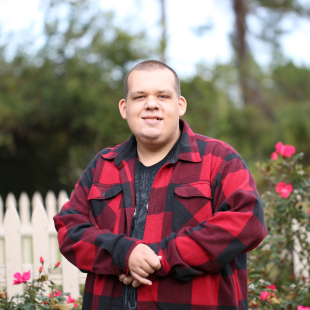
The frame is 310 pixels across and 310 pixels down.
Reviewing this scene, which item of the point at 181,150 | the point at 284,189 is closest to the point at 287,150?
the point at 284,189

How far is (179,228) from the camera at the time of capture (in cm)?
162

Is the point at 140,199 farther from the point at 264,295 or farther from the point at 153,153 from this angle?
the point at 264,295

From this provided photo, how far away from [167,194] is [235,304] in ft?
1.84

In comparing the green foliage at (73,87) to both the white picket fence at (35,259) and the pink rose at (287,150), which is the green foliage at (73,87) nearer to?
the white picket fence at (35,259)

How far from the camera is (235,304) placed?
5.04 ft

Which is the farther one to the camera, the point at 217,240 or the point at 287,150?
the point at 287,150

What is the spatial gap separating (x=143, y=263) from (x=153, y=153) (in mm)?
615

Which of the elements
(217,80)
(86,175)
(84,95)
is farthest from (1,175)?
(86,175)

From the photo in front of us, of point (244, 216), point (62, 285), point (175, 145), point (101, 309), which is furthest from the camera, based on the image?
point (62, 285)

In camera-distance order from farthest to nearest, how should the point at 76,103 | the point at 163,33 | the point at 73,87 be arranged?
the point at 163,33, the point at 76,103, the point at 73,87

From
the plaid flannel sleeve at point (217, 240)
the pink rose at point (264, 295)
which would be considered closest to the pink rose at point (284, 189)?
the pink rose at point (264, 295)

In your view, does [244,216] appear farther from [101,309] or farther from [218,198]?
[101,309]

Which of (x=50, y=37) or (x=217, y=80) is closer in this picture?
(x=50, y=37)

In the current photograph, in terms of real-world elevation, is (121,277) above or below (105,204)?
below
